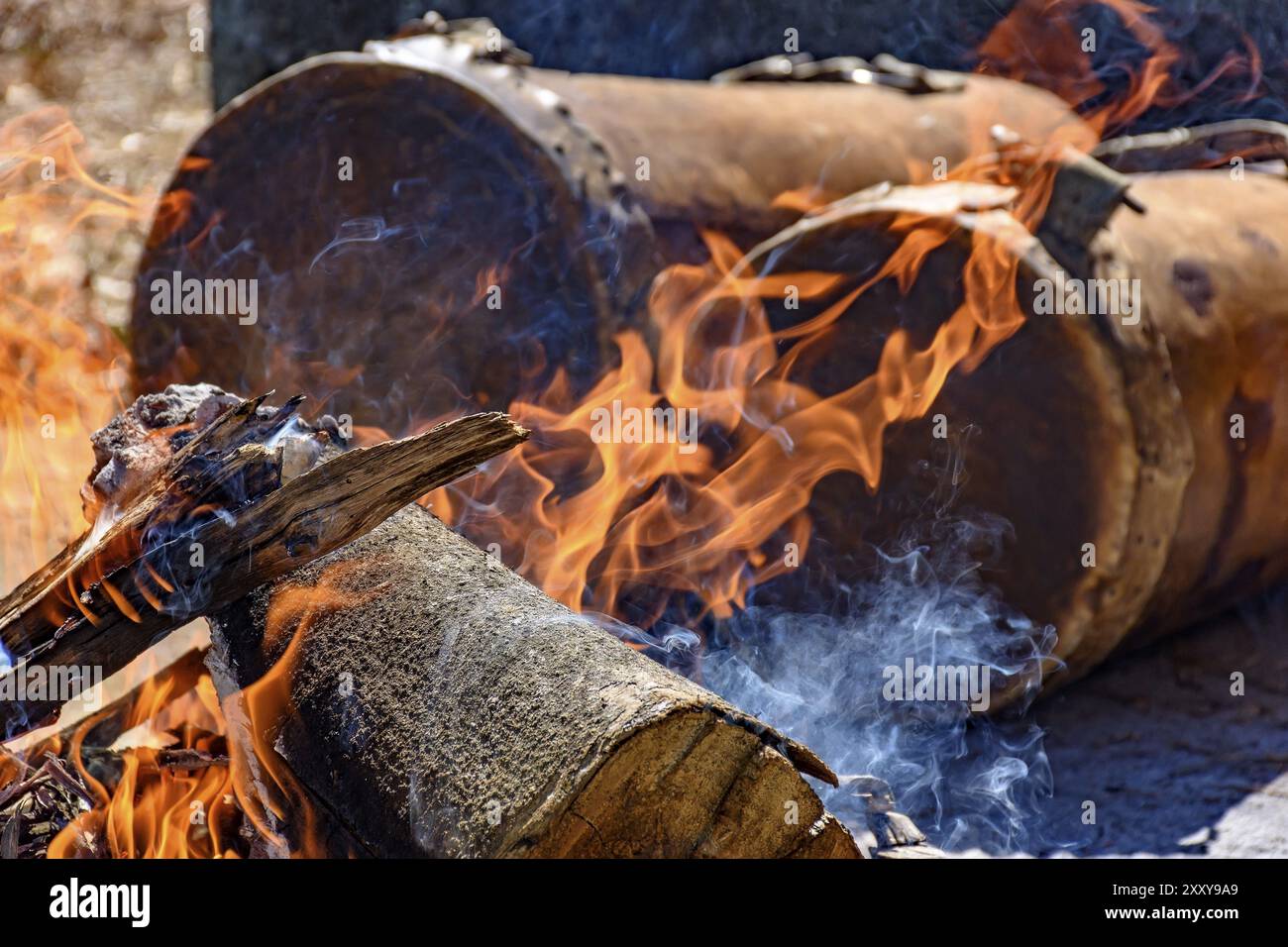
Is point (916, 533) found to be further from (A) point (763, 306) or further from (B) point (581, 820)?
(B) point (581, 820)

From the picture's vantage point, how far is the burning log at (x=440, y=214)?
12.9ft

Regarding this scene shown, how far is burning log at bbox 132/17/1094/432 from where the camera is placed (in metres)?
3.92

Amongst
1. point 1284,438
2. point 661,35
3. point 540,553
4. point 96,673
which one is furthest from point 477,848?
point 661,35

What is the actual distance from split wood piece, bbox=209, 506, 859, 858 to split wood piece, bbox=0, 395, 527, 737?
106mm

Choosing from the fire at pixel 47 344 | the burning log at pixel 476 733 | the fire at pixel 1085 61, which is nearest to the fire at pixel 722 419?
the burning log at pixel 476 733

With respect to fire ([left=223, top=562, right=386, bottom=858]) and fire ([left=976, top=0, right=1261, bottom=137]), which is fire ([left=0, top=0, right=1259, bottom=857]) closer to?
fire ([left=223, top=562, right=386, bottom=858])

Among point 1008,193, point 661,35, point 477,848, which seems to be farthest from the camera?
point 661,35

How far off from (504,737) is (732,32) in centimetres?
551

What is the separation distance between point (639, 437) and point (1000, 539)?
1.02 meters

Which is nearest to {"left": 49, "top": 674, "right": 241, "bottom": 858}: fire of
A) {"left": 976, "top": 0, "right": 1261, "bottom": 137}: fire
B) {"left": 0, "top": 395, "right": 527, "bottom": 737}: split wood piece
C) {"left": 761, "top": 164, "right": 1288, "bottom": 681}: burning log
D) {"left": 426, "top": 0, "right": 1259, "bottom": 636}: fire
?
{"left": 0, "top": 395, "right": 527, "bottom": 737}: split wood piece

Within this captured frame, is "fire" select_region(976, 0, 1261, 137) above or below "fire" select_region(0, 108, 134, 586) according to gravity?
above

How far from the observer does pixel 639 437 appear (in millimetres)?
3859

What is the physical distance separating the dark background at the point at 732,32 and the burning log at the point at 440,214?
2267 millimetres

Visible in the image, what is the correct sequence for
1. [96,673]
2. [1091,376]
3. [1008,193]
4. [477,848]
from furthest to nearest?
[1008,193] < [1091,376] < [96,673] < [477,848]
